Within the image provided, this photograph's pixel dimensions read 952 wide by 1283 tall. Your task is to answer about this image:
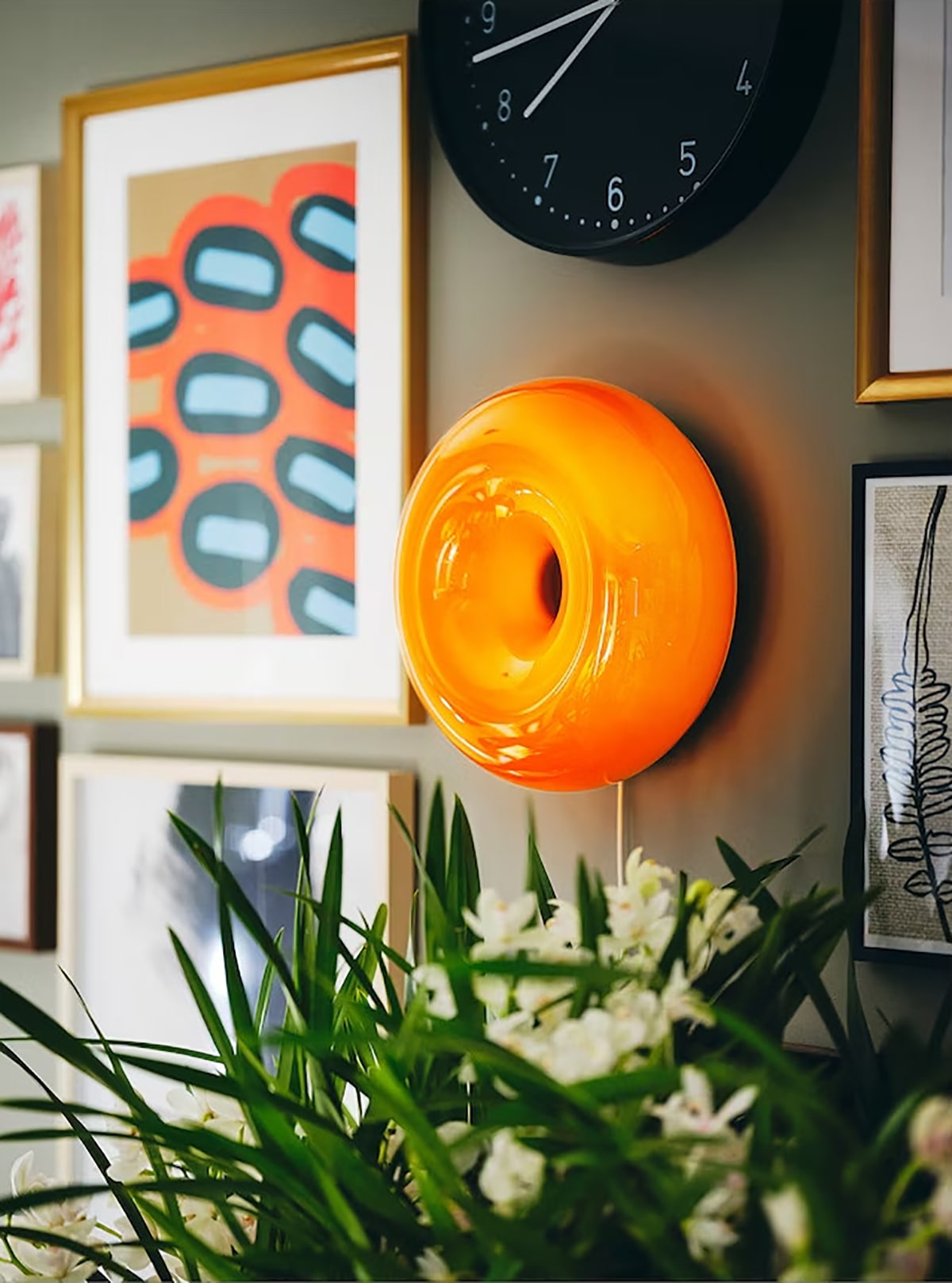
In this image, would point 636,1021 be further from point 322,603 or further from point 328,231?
point 328,231

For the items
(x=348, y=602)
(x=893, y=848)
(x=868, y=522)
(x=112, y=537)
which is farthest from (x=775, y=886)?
(x=112, y=537)

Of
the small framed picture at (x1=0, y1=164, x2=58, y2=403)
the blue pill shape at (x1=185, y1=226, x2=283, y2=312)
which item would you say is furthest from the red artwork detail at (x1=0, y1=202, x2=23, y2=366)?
the blue pill shape at (x1=185, y1=226, x2=283, y2=312)

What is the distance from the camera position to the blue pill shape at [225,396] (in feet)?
4.46

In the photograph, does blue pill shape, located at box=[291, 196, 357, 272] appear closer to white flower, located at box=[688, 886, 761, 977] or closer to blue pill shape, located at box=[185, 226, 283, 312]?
blue pill shape, located at box=[185, 226, 283, 312]

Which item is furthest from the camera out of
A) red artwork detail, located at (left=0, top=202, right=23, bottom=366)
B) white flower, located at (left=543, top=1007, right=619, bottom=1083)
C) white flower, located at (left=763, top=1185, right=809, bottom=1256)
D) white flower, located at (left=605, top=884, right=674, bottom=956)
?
red artwork detail, located at (left=0, top=202, right=23, bottom=366)

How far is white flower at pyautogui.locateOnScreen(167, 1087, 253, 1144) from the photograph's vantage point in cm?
88

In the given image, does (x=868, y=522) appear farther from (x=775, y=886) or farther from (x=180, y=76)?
(x=180, y=76)

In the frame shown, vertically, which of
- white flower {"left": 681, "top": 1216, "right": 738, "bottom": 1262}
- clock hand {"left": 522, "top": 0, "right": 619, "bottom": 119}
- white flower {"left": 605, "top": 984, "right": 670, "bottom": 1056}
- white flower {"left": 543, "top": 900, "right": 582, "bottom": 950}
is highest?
clock hand {"left": 522, "top": 0, "right": 619, "bottom": 119}

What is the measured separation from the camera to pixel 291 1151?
0.75 meters

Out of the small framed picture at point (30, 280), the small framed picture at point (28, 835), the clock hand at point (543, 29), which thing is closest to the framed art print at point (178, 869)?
the small framed picture at point (28, 835)

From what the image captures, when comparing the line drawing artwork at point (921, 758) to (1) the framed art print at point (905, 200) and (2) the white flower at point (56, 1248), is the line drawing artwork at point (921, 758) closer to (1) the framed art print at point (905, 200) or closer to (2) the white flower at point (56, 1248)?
(1) the framed art print at point (905, 200)

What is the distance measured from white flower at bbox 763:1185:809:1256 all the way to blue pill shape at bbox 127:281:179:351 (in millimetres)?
1081

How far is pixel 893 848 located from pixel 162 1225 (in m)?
0.56

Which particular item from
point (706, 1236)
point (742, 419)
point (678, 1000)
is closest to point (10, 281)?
point (742, 419)
